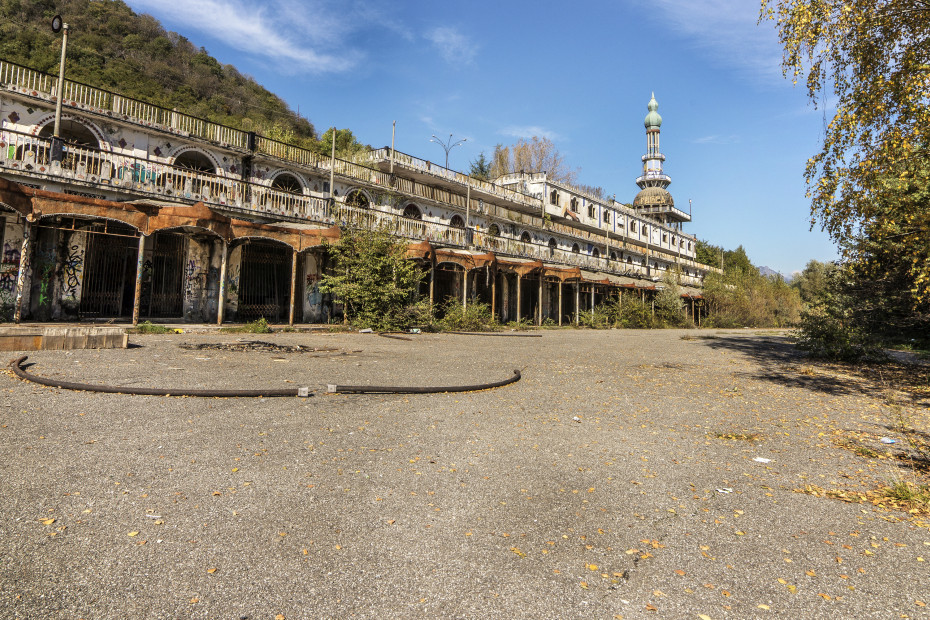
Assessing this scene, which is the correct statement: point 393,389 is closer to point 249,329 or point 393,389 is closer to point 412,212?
point 249,329

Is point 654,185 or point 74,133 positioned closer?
point 74,133

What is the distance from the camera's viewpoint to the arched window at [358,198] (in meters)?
23.3

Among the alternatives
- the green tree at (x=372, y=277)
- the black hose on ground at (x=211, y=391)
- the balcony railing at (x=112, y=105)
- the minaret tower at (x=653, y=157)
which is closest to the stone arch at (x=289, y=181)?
the balcony railing at (x=112, y=105)

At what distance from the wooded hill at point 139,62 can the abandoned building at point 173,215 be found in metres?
11.9

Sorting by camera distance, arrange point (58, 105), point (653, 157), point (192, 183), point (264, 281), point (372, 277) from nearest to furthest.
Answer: point (58, 105), point (192, 183), point (372, 277), point (264, 281), point (653, 157)

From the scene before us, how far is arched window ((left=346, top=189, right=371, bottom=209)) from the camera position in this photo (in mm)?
23297

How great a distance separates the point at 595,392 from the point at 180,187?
1526cm

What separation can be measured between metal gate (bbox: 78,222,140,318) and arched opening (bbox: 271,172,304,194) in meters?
Answer: 6.63

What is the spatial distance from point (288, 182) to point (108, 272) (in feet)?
27.4

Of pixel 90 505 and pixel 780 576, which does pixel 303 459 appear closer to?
pixel 90 505

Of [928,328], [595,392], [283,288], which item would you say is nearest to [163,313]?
[283,288]

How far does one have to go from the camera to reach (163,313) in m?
16.2

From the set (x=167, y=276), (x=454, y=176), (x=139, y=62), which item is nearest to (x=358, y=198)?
(x=454, y=176)

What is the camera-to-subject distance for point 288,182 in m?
21.0
